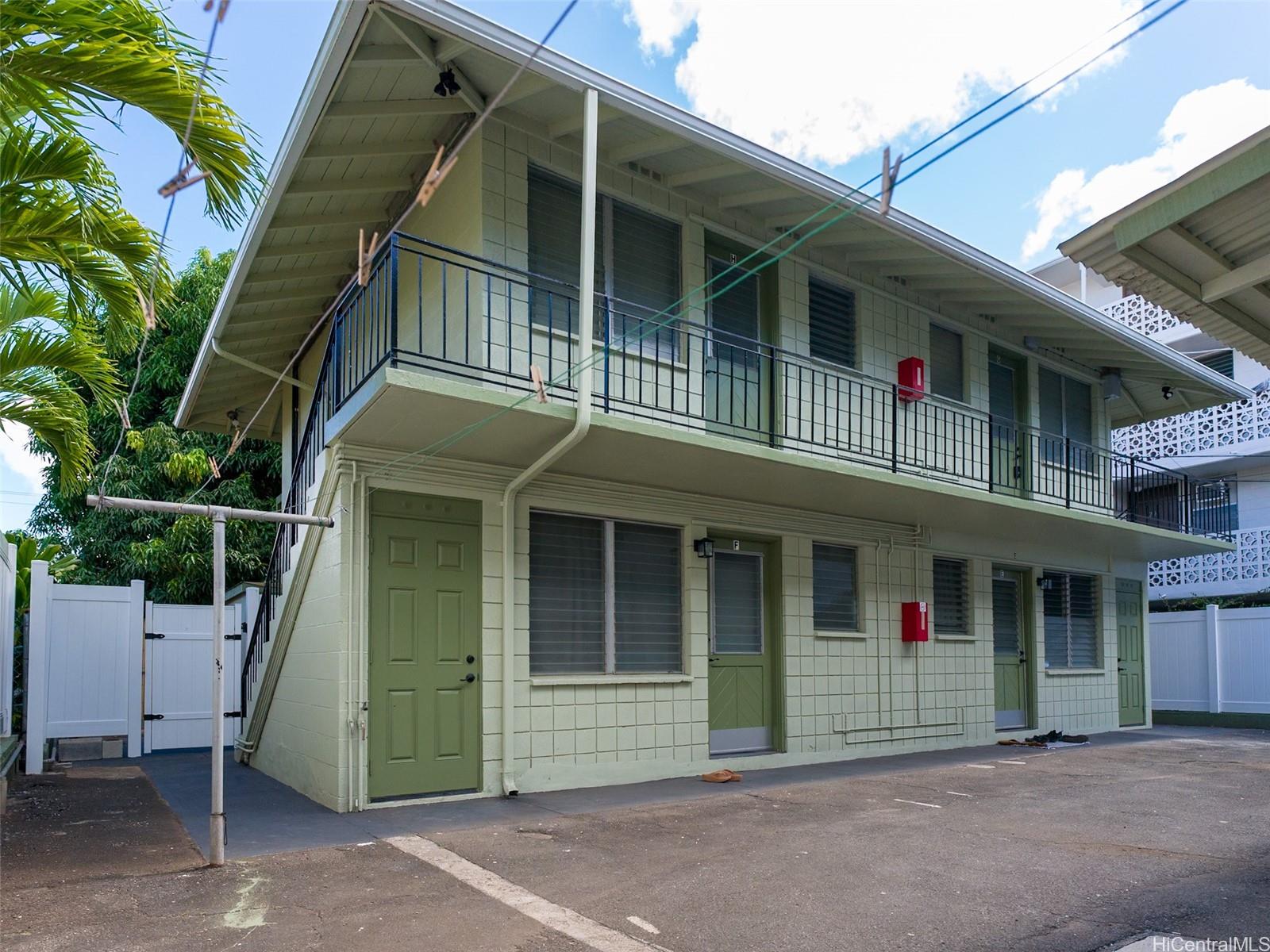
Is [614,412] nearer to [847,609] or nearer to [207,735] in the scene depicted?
[847,609]

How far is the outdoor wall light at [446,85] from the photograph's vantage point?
282 inches

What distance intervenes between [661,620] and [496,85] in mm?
4900

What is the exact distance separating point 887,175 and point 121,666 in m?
10.4

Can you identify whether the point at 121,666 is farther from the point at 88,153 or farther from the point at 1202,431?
the point at 1202,431

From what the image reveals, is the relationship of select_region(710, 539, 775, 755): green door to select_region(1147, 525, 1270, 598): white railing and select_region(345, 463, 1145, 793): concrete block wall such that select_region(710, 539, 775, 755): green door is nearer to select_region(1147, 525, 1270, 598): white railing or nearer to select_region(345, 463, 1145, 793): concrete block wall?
select_region(345, 463, 1145, 793): concrete block wall

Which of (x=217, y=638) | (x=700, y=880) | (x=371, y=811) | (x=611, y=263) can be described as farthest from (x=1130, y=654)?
(x=217, y=638)

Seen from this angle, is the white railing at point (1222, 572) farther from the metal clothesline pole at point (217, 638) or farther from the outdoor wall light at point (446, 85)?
the metal clothesline pole at point (217, 638)

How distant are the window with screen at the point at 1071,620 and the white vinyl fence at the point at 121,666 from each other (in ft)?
35.7

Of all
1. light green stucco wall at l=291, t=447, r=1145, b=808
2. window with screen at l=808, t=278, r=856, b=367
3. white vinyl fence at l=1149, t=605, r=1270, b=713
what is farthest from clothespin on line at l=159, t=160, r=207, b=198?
white vinyl fence at l=1149, t=605, r=1270, b=713

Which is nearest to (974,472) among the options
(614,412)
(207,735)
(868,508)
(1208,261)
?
(868,508)

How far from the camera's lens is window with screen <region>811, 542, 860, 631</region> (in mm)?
10633

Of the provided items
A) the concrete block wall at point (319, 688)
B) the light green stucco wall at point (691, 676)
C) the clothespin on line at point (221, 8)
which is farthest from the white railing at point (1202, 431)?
the clothespin on line at point (221, 8)

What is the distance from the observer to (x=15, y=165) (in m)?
5.80

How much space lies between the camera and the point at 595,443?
778cm
